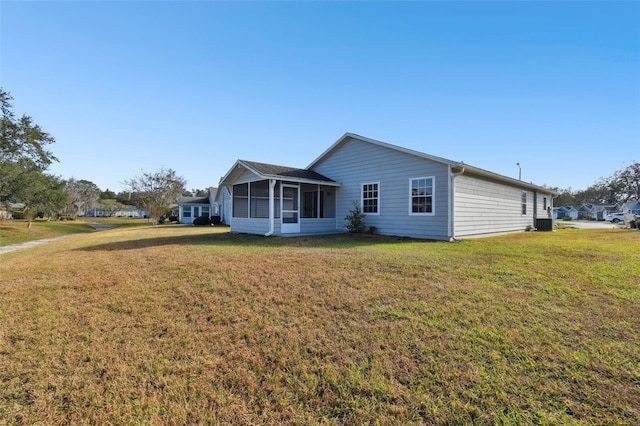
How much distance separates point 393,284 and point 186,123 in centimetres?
1591

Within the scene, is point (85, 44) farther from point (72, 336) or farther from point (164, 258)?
point (72, 336)

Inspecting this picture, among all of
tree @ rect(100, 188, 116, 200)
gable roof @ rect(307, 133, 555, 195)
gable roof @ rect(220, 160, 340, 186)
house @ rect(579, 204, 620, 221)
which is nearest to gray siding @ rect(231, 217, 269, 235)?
gable roof @ rect(220, 160, 340, 186)

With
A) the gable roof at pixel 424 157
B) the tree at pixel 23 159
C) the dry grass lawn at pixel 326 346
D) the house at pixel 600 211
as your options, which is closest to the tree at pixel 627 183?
the house at pixel 600 211

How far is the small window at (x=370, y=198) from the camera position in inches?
514

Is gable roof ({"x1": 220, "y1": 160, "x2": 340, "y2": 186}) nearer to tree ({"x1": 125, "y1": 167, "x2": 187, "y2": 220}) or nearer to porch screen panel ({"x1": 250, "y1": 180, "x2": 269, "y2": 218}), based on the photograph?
porch screen panel ({"x1": 250, "y1": 180, "x2": 269, "y2": 218})

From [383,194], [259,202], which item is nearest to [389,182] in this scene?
[383,194]

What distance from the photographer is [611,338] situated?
325 centimetres

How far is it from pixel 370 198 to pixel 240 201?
24.8 ft

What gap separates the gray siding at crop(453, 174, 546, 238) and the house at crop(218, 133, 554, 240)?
1.6 inches

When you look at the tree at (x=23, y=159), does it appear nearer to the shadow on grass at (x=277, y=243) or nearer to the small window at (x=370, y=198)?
the shadow on grass at (x=277, y=243)

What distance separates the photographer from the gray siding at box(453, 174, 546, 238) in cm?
1147

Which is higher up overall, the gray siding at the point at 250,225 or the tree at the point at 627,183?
the tree at the point at 627,183

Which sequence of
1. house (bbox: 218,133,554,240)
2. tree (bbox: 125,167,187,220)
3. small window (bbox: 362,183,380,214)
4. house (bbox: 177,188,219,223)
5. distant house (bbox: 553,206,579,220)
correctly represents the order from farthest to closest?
distant house (bbox: 553,206,579,220) → tree (bbox: 125,167,187,220) → house (bbox: 177,188,219,223) → small window (bbox: 362,183,380,214) → house (bbox: 218,133,554,240)

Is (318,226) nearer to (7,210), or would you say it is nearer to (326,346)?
(326,346)
